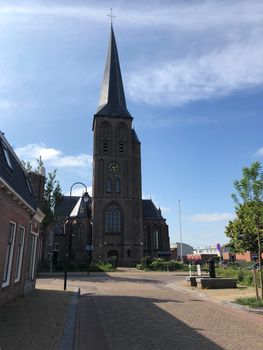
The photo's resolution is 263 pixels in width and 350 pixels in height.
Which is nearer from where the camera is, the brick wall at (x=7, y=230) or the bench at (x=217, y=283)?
the brick wall at (x=7, y=230)

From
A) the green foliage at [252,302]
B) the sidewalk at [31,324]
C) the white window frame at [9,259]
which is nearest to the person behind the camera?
the sidewalk at [31,324]

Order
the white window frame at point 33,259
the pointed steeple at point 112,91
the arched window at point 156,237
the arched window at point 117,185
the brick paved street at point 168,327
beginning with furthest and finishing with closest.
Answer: the arched window at point 156,237 < the pointed steeple at point 112,91 < the arched window at point 117,185 < the white window frame at point 33,259 < the brick paved street at point 168,327

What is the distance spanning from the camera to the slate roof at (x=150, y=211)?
2757 inches

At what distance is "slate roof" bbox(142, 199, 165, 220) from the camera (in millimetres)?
70031

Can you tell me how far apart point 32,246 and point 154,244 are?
52103 mm

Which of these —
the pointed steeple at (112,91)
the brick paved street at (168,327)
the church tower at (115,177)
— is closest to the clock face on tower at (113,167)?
the church tower at (115,177)

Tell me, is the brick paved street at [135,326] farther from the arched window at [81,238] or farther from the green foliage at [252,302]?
the arched window at [81,238]

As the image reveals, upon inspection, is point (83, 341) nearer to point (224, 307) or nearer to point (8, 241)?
point (8, 241)

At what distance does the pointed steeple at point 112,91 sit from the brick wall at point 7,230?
5413cm

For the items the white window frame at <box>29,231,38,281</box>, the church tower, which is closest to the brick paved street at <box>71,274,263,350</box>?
the white window frame at <box>29,231,38,281</box>

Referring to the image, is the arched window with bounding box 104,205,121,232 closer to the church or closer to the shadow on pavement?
the church

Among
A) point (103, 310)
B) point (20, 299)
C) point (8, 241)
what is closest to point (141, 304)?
point (103, 310)

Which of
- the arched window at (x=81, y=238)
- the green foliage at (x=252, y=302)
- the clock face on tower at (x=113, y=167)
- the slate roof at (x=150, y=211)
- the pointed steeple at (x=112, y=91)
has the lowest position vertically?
the green foliage at (x=252, y=302)

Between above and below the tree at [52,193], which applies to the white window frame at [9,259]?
below
